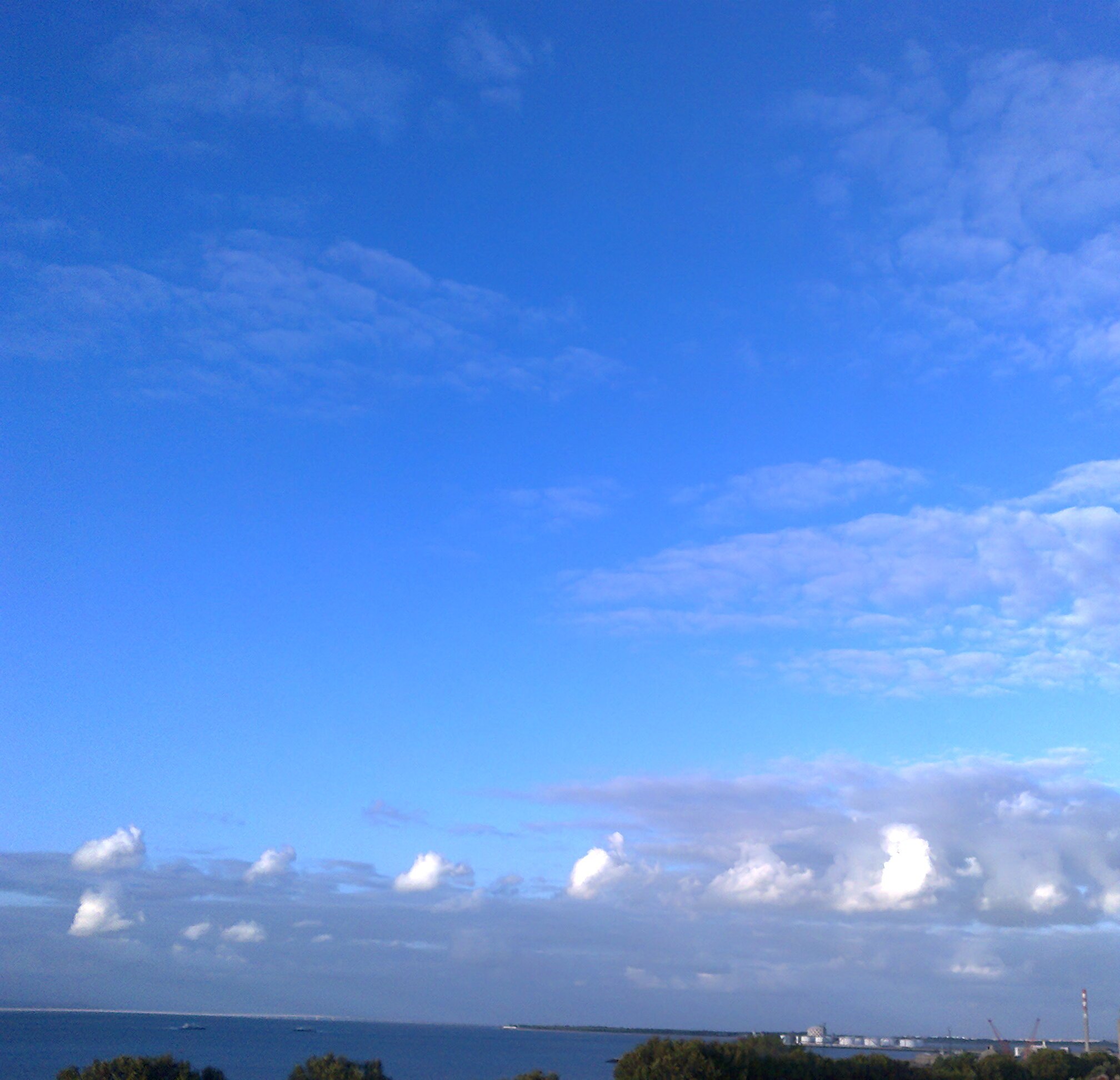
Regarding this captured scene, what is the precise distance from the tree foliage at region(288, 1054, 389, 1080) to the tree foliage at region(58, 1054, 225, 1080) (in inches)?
265

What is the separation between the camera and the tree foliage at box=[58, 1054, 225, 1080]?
50156 mm

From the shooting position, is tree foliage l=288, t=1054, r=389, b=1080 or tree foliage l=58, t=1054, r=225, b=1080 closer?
tree foliage l=58, t=1054, r=225, b=1080

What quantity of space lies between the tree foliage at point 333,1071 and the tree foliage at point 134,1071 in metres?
6.73

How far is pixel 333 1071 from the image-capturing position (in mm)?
58344

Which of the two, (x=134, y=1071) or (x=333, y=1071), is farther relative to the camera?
(x=333, y=1071)

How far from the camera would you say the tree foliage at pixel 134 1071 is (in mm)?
50156

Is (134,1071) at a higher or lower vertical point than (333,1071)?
higher

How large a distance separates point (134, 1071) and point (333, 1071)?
12300 mm

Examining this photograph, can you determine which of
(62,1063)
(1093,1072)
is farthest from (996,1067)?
(62,1063)

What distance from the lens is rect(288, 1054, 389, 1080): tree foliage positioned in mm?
57719

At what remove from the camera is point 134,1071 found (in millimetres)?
50281

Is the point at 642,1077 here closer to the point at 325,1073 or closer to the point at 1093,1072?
the point at 325,1073

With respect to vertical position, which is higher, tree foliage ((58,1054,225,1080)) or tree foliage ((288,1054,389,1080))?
tree foliage ((58,1054,225,1080))

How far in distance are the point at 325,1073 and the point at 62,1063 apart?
132m
